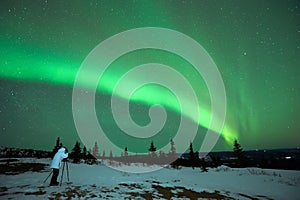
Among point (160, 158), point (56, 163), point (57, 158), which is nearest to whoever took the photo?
point (56, 163)

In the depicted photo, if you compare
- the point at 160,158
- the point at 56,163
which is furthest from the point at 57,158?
the point at 160,158

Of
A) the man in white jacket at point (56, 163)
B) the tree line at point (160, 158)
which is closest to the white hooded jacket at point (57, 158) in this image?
the man in white jacket at point (56, 163)

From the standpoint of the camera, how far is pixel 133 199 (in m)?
7.57

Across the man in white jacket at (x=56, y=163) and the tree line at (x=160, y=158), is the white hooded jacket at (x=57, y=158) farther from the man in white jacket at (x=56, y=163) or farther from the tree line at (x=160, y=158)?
the tree line at (x=160, y=158)

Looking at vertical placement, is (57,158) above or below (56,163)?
above

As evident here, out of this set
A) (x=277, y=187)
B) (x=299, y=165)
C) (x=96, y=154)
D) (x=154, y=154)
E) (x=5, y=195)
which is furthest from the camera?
(x=96, y=154)

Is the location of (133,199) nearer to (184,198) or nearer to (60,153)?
(184,198)

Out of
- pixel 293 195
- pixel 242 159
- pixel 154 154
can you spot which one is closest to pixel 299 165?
pixel 242 159

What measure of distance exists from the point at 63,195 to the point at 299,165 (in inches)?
2161

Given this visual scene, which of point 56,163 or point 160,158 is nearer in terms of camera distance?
point 56,163

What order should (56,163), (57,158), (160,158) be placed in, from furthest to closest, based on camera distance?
(160,158) < (57,158) < (56,163)

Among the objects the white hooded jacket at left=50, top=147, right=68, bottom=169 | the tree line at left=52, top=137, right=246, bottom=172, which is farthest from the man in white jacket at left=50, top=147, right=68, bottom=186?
the tree line at left=52, top=137, right=246, bottom=172

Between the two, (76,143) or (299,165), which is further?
(76,143)

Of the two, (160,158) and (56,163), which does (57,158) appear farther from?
(160,158)
